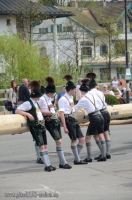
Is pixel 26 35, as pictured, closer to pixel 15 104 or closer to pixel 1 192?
pixel 15 104

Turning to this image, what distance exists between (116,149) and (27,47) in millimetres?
19845

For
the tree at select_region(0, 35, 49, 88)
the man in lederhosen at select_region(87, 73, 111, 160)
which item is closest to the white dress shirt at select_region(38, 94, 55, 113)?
the man in lederhosen at select_region(87, 73, 111, 160)

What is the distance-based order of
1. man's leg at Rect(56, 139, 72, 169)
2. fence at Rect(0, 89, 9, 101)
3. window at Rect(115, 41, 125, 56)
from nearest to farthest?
man's leg at Rect(56, 139, 72, 169)
fence at Rect(0, 89, 9, 101)
window at Rect(115, 41, 125, 56)

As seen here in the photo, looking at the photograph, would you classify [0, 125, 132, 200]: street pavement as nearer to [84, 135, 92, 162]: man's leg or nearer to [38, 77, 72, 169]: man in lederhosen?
[84, 135, 92, 162]: man's leg

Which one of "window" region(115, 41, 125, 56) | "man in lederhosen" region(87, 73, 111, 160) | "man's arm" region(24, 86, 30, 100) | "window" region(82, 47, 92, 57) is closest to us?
"man in lederhosen" region(87, 73, 111, 160)

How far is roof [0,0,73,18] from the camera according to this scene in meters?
43.4

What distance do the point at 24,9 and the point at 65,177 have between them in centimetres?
3239

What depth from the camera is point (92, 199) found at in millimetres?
10227

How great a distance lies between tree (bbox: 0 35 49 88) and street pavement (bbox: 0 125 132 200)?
17.5m

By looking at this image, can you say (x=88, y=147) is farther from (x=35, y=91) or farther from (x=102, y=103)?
(x=35, y=91)

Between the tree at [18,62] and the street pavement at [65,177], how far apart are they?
17537 millimetres

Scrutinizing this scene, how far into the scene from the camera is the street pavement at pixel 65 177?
35.0ft

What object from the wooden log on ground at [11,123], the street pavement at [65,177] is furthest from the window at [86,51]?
the wooden log on ground at [11,123]

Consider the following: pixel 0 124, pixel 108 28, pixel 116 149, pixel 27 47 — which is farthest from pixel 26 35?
pixel 0 124
